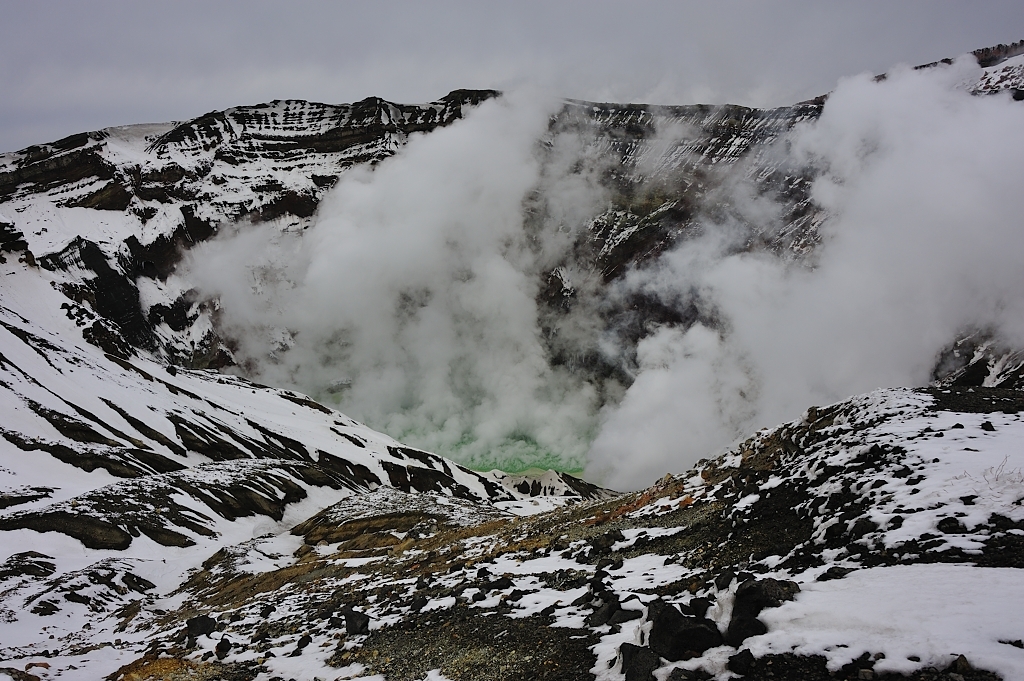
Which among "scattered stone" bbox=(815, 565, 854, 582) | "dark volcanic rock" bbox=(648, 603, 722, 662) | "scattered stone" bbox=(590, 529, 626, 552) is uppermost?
"scattered stone" bbox=(815, 565, 854, 582)

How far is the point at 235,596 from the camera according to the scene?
1061 inches

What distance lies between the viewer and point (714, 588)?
895 cm

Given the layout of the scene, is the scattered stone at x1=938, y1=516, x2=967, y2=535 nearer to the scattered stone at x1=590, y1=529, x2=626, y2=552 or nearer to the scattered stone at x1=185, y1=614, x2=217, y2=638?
the scattered stone at x1=590, y1=529, x2=626, y2=552

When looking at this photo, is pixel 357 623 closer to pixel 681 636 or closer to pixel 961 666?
pixel 681 636

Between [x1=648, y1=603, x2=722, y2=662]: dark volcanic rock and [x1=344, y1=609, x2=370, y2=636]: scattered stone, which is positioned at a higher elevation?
[x1=648, y1=603, x2=722, y2=662]: dark volcanic rock

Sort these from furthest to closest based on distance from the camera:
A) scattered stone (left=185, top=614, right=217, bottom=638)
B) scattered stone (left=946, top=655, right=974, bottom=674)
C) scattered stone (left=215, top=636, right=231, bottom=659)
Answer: scattered stone (left=185, top=614, right=217, bottom=638) < scattered stone (left=215, top=636, right=231, bottom=659) < scattered stone (left=946, top=655, right=974, bottom=674)

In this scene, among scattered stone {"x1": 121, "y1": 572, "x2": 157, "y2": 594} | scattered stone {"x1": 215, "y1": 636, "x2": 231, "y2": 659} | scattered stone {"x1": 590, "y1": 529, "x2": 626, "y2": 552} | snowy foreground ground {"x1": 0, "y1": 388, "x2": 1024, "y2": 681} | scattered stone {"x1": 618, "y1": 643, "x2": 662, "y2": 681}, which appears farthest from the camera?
scattered stone {"x1": 121, "y1": 572, "x2": 157, "y2": 594}

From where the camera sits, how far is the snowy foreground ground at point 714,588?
22.4ft

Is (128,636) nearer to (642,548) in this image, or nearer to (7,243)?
(642,548)

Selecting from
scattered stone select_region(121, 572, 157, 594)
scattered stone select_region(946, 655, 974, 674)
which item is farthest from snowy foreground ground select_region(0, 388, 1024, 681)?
scattered stone select_region(121, 572, 157, 594)

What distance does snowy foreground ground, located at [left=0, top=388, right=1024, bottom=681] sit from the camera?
682cm

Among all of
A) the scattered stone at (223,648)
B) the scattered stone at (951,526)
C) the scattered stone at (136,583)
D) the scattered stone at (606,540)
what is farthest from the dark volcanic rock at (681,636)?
the scattered stone at (136,583)

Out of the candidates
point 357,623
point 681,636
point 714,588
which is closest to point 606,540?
point 357,623

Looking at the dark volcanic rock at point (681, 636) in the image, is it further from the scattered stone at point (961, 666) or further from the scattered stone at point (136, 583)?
the scattered stone at point (136, 583)
